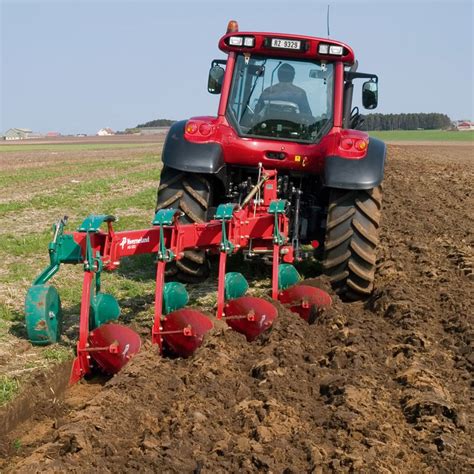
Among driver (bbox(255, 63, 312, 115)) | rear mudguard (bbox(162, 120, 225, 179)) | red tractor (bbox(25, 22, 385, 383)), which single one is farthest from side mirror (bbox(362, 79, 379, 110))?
rear mudguard (bbox(162, 120, 225, 179))

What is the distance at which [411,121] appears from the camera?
88812 millimetres

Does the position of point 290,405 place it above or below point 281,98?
below

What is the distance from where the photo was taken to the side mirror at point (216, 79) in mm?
7211

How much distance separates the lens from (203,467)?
3.20 metres

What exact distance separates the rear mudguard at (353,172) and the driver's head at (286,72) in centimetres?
97

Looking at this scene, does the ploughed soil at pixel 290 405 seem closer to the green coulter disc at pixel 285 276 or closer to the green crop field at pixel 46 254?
the green coulter disc at pixel 285 276

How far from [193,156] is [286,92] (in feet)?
3.58

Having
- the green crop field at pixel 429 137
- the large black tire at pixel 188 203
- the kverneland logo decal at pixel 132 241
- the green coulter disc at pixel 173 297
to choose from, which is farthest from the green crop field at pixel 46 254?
the green crop field at pixel 429 137

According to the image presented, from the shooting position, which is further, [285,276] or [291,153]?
[291,153]

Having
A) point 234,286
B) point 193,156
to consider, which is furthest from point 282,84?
point 234,286

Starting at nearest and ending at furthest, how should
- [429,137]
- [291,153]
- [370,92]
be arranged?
1. [291,153]
2. [370,92]
3. [429,137]

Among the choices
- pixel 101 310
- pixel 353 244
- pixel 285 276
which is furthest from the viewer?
pixel 353 244

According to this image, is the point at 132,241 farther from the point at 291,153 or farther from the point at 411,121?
the point at 411,121

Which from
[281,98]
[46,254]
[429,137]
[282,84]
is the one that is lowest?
[46,254]
